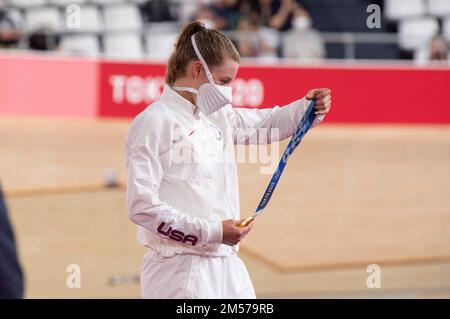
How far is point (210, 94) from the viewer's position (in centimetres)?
304

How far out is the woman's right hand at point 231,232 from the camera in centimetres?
300

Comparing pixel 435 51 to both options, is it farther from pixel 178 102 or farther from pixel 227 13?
pixel 178 102

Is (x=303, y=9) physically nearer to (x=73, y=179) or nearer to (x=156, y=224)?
(x=73, y=179)

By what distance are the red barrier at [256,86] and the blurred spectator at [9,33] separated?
1.42 feet

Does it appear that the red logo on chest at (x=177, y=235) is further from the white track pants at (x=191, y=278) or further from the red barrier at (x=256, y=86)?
the red barrier at (x=256, y=86)

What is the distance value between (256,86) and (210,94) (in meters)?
10.9

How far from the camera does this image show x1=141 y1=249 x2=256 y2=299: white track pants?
122 inches

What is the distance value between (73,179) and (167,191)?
23.6 ft

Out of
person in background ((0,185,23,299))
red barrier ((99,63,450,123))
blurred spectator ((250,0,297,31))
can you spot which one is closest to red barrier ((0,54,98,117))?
red barrier ((99,63,450,123))

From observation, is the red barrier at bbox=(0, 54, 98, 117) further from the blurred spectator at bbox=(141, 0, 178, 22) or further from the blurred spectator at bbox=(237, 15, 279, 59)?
the blurred spectator at bbox=(237, 15, 279, 59)

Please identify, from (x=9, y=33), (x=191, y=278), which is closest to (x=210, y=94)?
(x=191, y=278)

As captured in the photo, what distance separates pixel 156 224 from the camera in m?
2.99

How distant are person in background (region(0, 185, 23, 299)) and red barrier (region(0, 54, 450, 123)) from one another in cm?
1168

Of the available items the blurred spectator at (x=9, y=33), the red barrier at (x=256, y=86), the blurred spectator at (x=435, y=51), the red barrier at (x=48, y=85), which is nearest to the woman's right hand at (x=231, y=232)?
the red barrier at (x=256, y=86)
